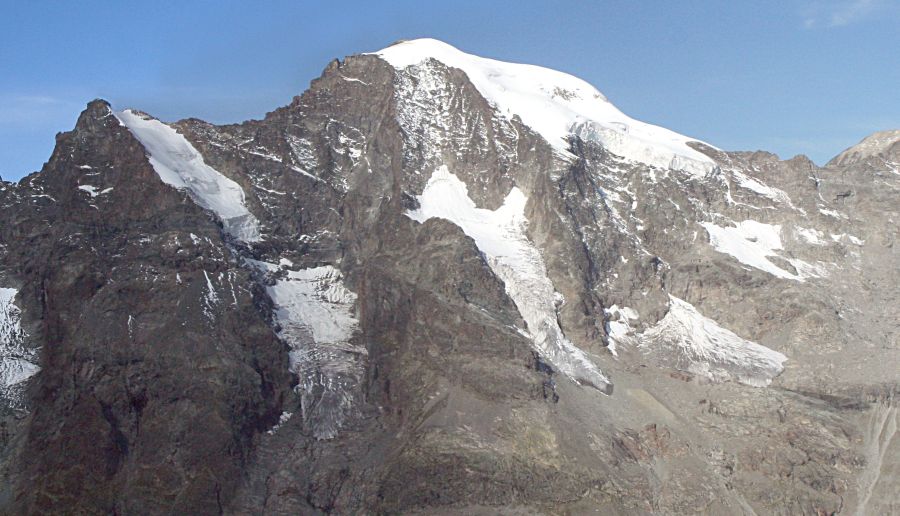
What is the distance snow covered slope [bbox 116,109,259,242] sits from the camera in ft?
503

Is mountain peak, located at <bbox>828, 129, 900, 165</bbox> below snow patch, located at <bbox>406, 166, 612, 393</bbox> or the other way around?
the other way around

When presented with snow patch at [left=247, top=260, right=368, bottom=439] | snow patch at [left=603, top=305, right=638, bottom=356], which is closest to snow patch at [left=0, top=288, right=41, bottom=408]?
snow patch at [left=247, top=260, right=368, bottom=439]

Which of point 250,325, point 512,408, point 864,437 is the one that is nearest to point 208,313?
point 250,325

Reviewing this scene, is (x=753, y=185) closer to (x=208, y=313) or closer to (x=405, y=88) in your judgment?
(x=405, y=88)

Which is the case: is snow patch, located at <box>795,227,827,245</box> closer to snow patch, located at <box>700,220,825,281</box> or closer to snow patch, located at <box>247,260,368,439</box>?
snow patch, located at <box>700,220,825,281</box>

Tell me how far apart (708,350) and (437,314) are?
112ft

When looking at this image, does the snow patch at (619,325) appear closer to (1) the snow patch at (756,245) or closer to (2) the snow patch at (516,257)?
(2) the snow patch at (516,257)

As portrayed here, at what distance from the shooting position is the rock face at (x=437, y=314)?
12388 cm

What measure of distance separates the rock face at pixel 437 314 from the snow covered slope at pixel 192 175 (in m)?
0.46

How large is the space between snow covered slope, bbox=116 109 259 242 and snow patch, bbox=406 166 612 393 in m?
22.5

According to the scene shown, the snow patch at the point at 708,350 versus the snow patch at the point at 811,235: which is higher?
the snow patch at the point at 811,235

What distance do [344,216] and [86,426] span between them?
4797 cm

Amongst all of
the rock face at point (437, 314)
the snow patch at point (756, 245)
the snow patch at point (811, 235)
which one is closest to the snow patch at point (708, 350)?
the rock face at point (437, 314)

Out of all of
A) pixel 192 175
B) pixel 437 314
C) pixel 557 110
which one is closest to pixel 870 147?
pixel 557 110
